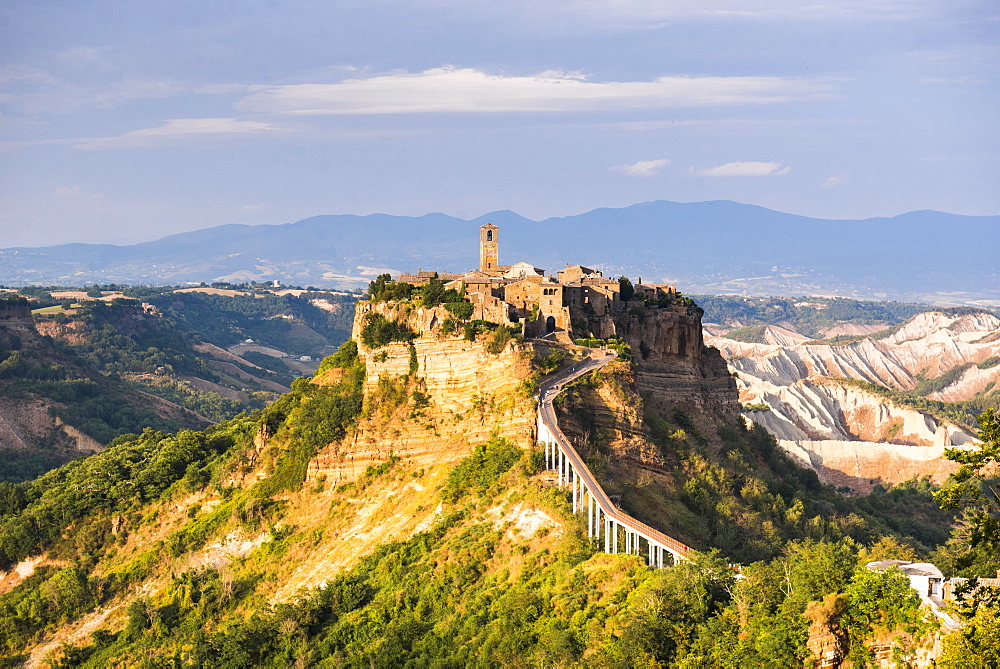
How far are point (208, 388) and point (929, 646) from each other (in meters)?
145

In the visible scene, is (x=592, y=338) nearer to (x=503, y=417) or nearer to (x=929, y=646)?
(x=503, y=417)

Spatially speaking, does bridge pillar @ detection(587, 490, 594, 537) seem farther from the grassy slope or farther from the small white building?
the small white building

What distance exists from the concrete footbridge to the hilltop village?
526cm

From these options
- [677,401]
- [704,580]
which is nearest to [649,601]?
[704,580]

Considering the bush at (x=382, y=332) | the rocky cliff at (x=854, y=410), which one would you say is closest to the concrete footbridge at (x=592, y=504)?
the bush at (x=382, y=332)

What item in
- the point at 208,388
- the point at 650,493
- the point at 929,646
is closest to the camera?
the point at 929,646

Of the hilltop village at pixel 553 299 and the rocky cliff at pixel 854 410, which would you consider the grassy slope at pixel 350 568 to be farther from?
the rocky cliff at pixel 854 410

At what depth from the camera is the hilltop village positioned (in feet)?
182

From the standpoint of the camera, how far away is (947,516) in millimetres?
74875

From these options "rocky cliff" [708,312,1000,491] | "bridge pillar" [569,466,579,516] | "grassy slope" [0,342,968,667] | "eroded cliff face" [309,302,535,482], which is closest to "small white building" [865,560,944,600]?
"grassy slope" [0,342,968,667]

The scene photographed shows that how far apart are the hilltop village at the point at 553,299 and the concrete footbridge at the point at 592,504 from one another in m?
5.26

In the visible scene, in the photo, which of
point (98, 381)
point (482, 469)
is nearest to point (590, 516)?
point (482, 469)

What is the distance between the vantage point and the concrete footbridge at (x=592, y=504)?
39344 mm

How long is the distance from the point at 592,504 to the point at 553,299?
16.3 metres
